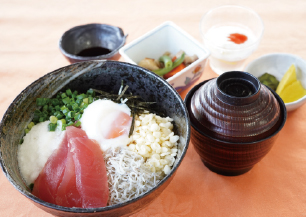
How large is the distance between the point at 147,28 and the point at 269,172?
127 centimetres

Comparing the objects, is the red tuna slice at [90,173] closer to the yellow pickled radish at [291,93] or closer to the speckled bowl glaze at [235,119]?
the speckled bowl glaze at [235,119]

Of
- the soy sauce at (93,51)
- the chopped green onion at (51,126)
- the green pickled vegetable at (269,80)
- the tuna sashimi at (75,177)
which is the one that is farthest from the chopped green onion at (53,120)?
the green pickled vegetable at (269,80)

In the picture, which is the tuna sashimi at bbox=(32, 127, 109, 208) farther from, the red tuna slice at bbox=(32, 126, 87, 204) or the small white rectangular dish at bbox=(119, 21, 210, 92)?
the small white rectangular dish at bbox=(119, 21, 210, 92)

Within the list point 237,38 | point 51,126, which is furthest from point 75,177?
point 237,38

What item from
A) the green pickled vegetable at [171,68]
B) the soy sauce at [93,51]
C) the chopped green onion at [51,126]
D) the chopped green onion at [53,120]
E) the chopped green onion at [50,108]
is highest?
the chopped green onion at [50,108]

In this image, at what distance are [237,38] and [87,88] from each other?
0.93 m

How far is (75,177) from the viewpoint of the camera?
1.09 metres

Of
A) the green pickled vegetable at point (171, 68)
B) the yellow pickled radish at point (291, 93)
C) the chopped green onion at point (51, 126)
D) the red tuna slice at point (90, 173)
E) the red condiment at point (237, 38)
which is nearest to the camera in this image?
the red tuna slice at point (90, 173)

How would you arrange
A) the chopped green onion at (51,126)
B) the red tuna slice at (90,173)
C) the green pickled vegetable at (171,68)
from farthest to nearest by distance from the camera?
1. the green pickled vegetable at (171,68)
2. the chopped green onion at (51,126)
3. the red tuna slice at (90,173)

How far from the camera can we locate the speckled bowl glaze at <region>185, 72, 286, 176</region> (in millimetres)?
1068

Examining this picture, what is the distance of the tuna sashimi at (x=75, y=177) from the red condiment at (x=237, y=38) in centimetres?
104

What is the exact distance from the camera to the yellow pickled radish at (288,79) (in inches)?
58.4

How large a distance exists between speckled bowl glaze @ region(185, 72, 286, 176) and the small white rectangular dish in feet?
1.16

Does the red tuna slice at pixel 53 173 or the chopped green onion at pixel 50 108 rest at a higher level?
the chopped green onion at pixel 50 108
